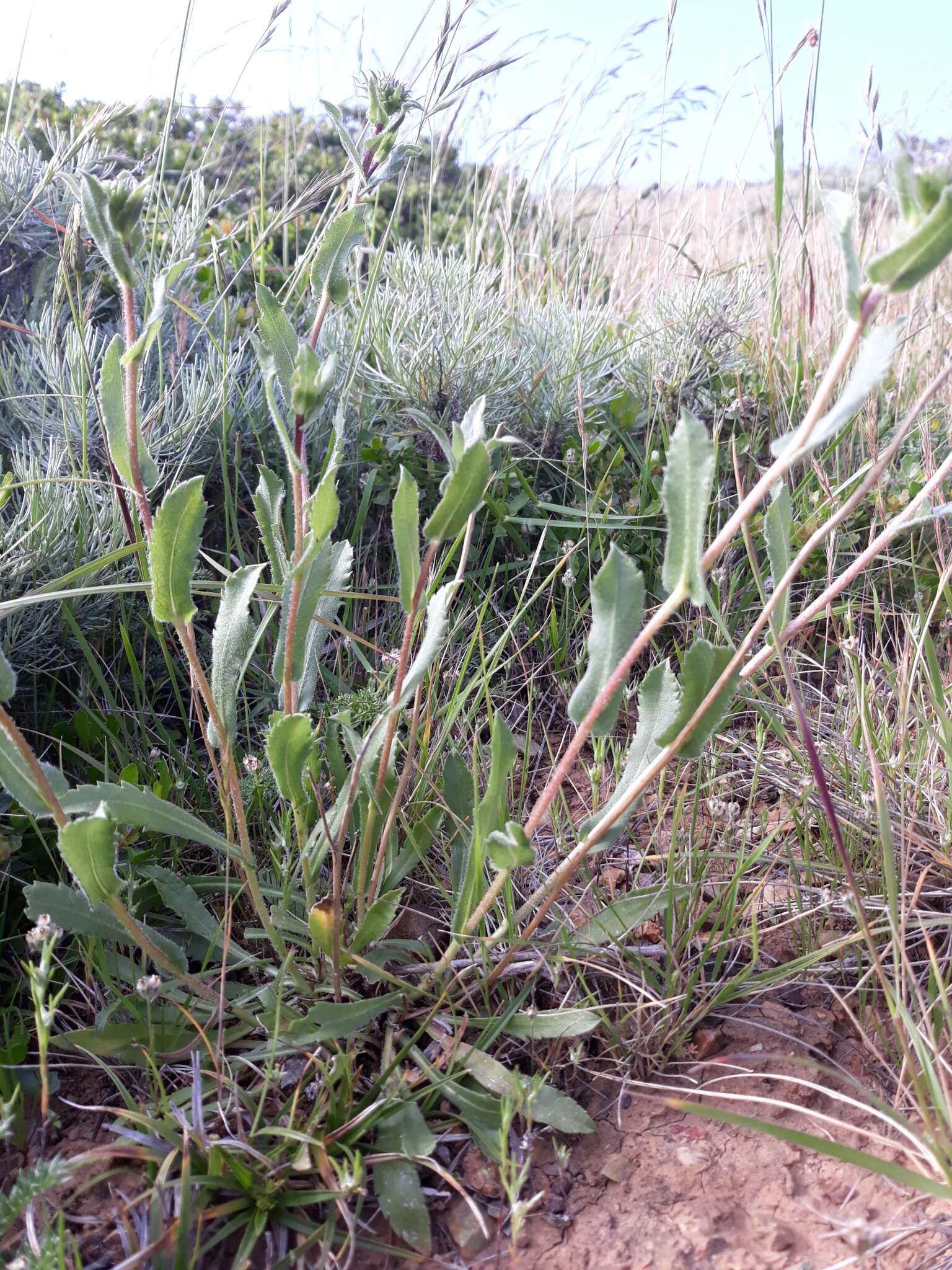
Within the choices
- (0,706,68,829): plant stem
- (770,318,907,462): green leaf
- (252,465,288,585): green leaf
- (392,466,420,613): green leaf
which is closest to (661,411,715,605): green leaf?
(770,318,907,462): green leaf

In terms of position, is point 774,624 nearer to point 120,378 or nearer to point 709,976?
point 709,976

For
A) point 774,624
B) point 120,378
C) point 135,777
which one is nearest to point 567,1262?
point 774,624

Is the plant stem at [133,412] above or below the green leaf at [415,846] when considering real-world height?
above

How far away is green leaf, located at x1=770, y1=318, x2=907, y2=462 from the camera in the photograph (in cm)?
84

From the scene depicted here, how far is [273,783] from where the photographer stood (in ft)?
5.21

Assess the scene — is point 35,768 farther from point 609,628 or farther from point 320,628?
point 609,628

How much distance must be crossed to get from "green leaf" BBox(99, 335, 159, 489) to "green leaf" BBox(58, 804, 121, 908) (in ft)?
1.48

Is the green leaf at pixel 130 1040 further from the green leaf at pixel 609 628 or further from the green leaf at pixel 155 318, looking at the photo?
the green leaf at pixel 155 318

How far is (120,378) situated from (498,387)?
4.17 ft

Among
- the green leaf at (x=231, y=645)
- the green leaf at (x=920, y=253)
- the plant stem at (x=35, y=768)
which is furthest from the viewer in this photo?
the green leaf at (x=231, y=645)

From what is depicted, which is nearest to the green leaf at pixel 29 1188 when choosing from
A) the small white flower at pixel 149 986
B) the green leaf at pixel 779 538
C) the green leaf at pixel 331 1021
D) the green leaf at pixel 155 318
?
the small white flower at pixel 149 986

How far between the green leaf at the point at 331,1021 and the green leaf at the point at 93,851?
310 mm

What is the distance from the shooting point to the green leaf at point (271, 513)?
1237mm

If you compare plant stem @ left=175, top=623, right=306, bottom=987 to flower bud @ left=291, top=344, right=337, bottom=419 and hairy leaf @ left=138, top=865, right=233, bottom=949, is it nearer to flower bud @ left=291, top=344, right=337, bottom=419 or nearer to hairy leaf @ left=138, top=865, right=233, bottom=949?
hairy leaf @ left=138, top=865, right=233, bottom=949
